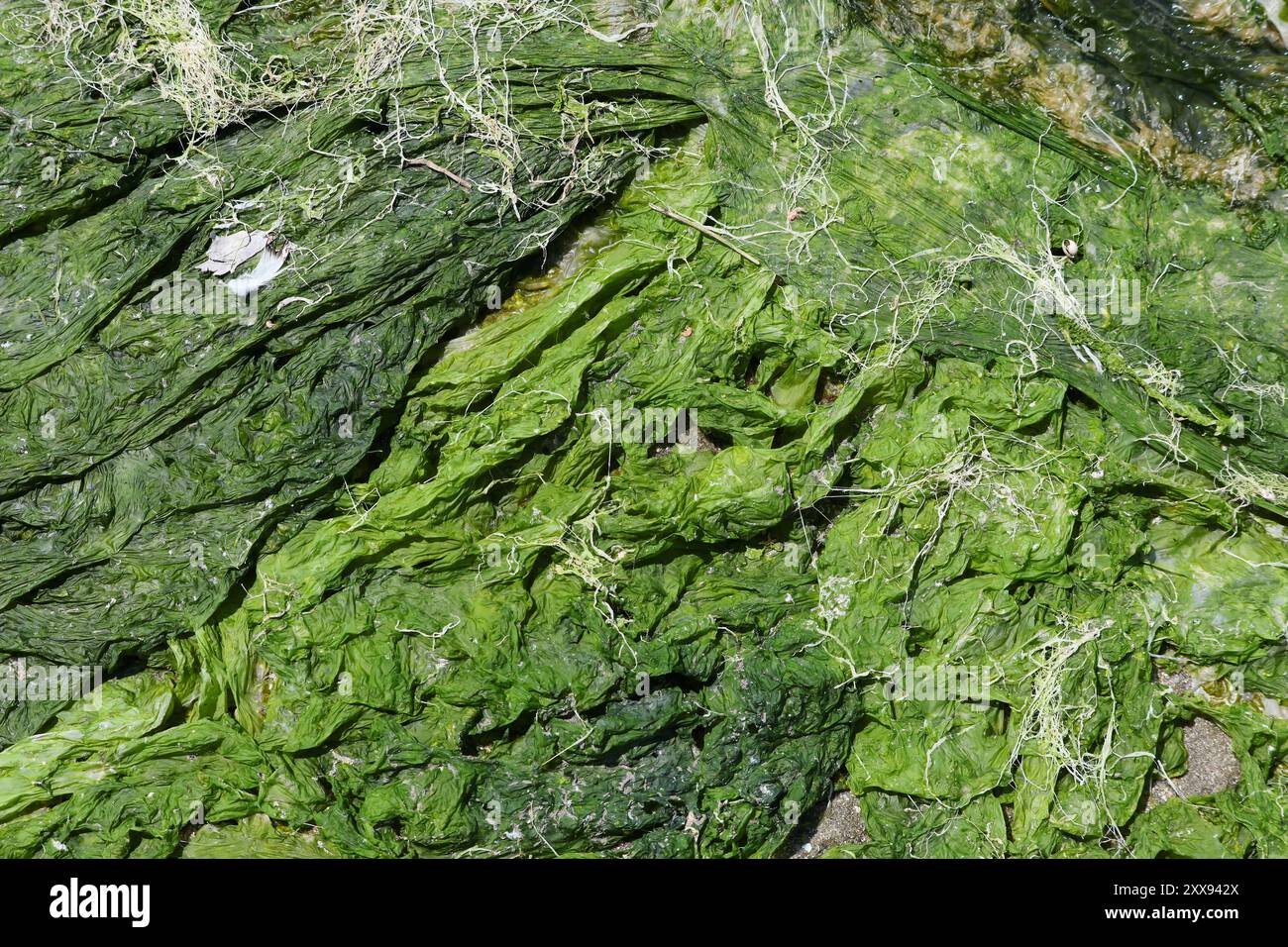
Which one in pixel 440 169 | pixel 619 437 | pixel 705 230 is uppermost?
pixel 440 169

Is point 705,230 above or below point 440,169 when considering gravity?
below

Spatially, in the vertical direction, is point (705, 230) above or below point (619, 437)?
above

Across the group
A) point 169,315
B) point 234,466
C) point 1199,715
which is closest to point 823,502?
point 1199,715

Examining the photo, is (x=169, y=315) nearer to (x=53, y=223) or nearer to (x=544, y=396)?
(x=53, y=223)

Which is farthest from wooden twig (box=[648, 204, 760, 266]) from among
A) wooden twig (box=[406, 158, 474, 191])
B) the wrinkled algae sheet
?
wooden twig (box=[406, 158, 474, 191])

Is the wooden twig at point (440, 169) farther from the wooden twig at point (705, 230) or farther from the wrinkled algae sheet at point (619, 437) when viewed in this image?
the wooden twig at point (705, 230)

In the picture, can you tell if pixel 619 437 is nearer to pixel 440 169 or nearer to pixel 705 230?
pixel 705 230

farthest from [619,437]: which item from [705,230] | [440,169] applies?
[440,169]
